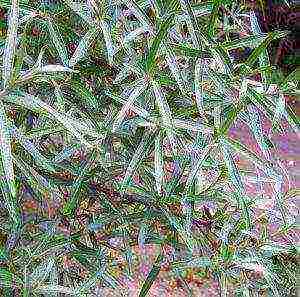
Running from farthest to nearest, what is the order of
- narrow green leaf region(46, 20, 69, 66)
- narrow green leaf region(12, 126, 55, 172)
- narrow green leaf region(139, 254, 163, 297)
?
1. narrow green leaf region(139, 254, 163, 297)
2. narrow green leaf region(46, 20, 69, 66)
3. narrow green leaf region(12, 126, 55, 172)

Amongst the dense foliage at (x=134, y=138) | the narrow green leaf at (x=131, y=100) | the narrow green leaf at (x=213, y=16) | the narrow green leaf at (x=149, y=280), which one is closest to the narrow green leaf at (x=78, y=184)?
the dense foliage at (x=134, y=138)

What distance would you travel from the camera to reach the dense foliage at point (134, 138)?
1.33m

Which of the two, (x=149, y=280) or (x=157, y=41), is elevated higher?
(x=157, y=41)

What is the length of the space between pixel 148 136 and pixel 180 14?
25cm

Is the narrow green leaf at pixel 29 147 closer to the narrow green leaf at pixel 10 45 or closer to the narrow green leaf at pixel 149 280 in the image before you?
the narrow green leaf at pixel 10 45

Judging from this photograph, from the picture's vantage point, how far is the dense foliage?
1.33 meters

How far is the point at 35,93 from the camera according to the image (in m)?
1.44

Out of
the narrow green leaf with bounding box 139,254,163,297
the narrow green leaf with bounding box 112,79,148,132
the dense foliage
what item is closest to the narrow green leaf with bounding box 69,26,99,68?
the dense foliage

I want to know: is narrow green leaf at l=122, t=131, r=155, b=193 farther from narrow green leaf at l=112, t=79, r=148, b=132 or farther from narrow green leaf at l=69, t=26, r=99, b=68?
narrow green leaf at l=69, t=26, r=99, b=68

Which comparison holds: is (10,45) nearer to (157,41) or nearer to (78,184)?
(157,41)

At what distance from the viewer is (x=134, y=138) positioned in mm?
1507

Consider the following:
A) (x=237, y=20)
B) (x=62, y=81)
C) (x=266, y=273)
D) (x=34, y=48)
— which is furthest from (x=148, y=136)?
(x=237, y=20)

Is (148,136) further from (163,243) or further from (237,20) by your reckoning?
(237,20)

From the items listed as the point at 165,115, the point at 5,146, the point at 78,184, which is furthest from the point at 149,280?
the point at 5,146
